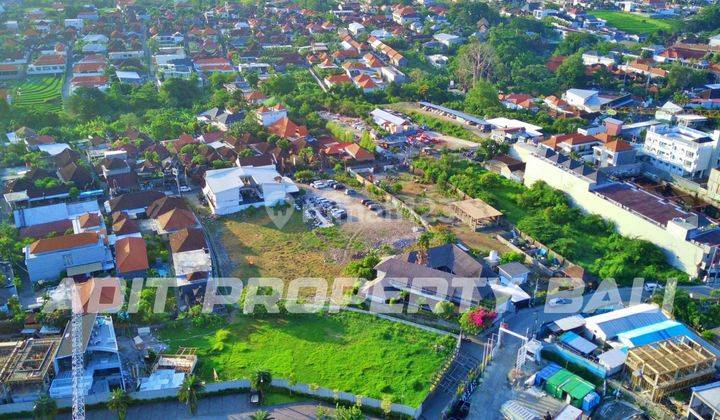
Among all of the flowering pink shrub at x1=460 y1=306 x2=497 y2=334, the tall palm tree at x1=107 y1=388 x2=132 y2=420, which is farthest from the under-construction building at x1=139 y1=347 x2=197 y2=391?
the flowering pink shrub at x1=460 y1=306 x2=497 y2=334

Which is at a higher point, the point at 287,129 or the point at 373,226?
the point at 287,129

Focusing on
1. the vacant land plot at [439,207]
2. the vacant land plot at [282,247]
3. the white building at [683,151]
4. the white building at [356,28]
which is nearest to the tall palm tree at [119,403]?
the vacant land plot at [282,247]

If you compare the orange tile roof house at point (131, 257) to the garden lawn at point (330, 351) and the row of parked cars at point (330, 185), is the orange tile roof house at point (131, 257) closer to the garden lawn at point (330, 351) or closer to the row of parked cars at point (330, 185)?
the garden lawn at point (330, 351)

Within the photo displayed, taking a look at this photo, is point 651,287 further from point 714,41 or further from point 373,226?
point 714,41

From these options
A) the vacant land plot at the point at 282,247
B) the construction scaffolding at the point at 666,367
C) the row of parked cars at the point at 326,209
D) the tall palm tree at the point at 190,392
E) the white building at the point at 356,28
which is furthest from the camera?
the white building at the point at 356,28

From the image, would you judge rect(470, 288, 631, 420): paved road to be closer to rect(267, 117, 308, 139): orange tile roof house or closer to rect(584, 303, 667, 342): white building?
rect(584, 303, 667, 342): white building

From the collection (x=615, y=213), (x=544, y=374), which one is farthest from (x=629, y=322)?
(x=615, y=213)
